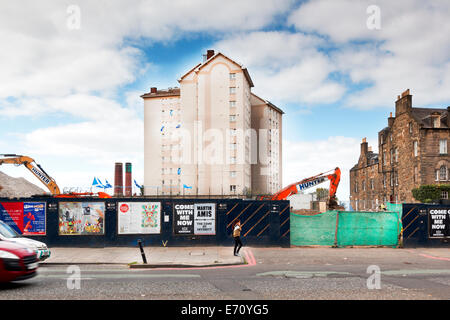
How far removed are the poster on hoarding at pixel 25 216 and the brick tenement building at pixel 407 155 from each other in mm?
43756

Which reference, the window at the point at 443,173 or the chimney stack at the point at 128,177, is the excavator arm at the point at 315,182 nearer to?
the window at the point at 443,173

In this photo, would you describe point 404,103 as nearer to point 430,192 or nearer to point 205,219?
point 430,192

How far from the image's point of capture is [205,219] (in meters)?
19.9

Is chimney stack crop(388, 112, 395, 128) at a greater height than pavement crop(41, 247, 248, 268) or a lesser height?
greater

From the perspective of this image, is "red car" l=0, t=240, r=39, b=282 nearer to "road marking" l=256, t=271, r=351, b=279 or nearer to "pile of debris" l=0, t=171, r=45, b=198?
"road marking" l=256, t=271, r=351, b=279

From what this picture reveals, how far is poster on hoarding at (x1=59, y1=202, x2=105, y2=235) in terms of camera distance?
19500mm

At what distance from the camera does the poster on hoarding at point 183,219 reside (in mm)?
19734

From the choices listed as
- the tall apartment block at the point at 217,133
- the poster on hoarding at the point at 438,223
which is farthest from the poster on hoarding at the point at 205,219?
the tall apartment block at the point at 217,133

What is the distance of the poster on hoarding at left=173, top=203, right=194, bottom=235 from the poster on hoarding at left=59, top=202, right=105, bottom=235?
369 centimetres

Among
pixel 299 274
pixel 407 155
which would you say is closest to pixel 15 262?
pixel 299 274

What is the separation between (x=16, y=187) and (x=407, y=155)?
55.6m

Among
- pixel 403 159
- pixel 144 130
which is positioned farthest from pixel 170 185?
pixel 403 159

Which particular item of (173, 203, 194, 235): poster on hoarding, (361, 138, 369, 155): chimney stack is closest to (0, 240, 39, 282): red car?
(173, 203, 194, 235): poster on hoarding
